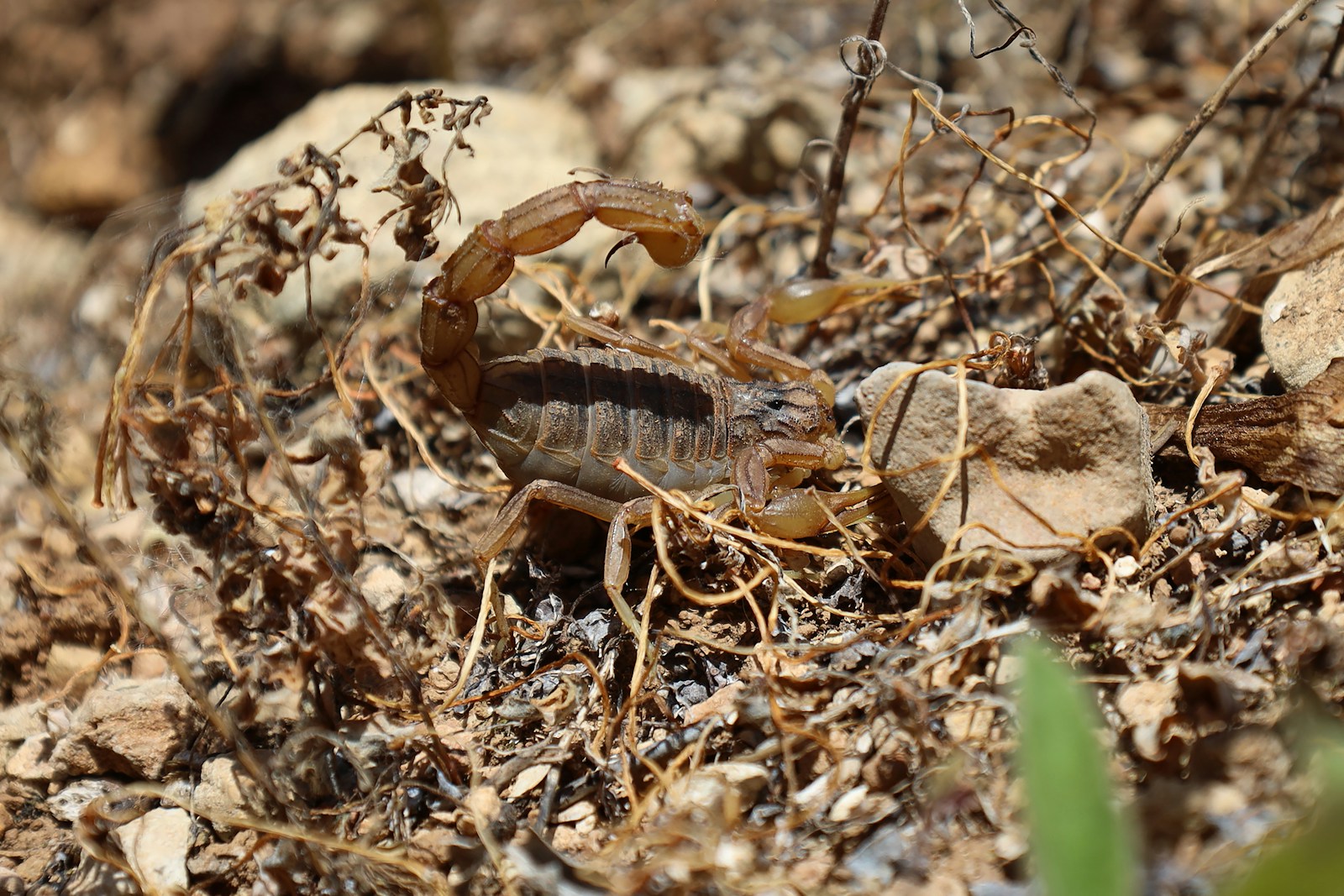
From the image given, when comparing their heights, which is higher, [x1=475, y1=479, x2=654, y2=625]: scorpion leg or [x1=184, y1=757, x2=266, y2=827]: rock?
[x1=475, y1=479, x2=654, y2=625]: scorpion leg

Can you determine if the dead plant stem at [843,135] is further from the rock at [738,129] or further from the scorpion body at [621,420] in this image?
the rock at [738,129]

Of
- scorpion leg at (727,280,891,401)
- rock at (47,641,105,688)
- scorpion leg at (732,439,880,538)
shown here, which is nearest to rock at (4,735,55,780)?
rock at (47,641,105,688)

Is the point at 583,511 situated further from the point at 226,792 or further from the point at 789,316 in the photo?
the point at 226,792

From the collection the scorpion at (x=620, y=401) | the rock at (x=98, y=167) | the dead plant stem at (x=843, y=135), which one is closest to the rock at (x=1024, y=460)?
the scorpion at (x=620, y=401)

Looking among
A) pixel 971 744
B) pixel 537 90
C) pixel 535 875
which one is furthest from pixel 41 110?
pixel 971 744

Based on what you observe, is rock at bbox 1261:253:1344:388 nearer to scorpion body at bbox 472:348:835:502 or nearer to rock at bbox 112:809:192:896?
scorpion body at bbox 472:348:835:502

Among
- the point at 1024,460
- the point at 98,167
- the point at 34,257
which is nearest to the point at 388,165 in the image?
the point at 1024,460
